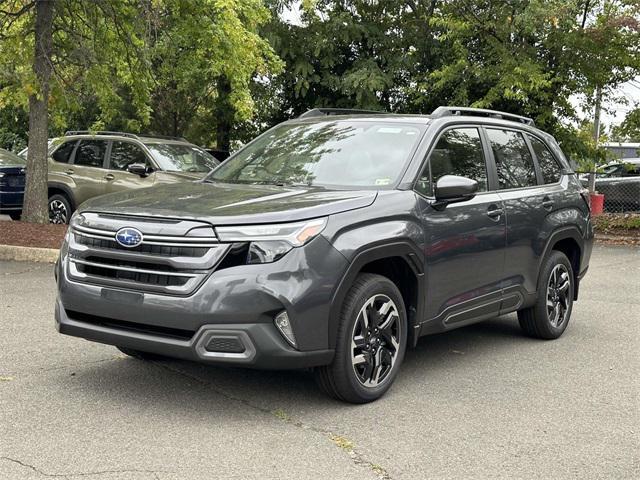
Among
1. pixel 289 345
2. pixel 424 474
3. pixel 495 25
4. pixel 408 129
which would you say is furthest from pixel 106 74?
pixel 424 474

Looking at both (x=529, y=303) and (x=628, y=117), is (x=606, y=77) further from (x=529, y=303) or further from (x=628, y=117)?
(x=529, y=303)

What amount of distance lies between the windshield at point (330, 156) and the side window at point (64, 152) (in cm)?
956

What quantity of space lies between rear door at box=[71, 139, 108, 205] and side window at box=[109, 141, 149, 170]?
18cm

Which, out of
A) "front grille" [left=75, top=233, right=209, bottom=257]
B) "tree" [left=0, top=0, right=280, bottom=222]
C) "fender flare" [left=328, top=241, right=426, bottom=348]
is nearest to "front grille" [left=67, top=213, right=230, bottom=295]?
"front grille" [left=75, top=233, right=209, bottom=257]

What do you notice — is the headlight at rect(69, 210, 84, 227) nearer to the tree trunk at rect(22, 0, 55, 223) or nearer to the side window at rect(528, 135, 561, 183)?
the side window at rect(528, 135, 561, 183)

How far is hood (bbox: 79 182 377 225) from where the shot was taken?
14.9 ft

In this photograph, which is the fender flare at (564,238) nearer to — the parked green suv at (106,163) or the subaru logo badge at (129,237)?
the subaru logo badge at (129,237)

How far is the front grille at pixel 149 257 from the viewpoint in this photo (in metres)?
4.45

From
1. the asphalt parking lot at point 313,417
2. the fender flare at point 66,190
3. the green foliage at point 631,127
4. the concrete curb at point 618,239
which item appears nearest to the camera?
Answer: the asphalt parking lot at point 313,417

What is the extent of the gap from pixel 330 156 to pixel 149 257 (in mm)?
1667

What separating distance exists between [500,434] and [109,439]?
6.84 ft

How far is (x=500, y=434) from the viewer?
455 cm

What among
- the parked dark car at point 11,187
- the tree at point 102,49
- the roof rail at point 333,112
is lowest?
the parked dark car at point 11,187

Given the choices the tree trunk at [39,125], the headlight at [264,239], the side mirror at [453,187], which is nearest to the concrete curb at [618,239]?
the tree trunk at [39,125]
